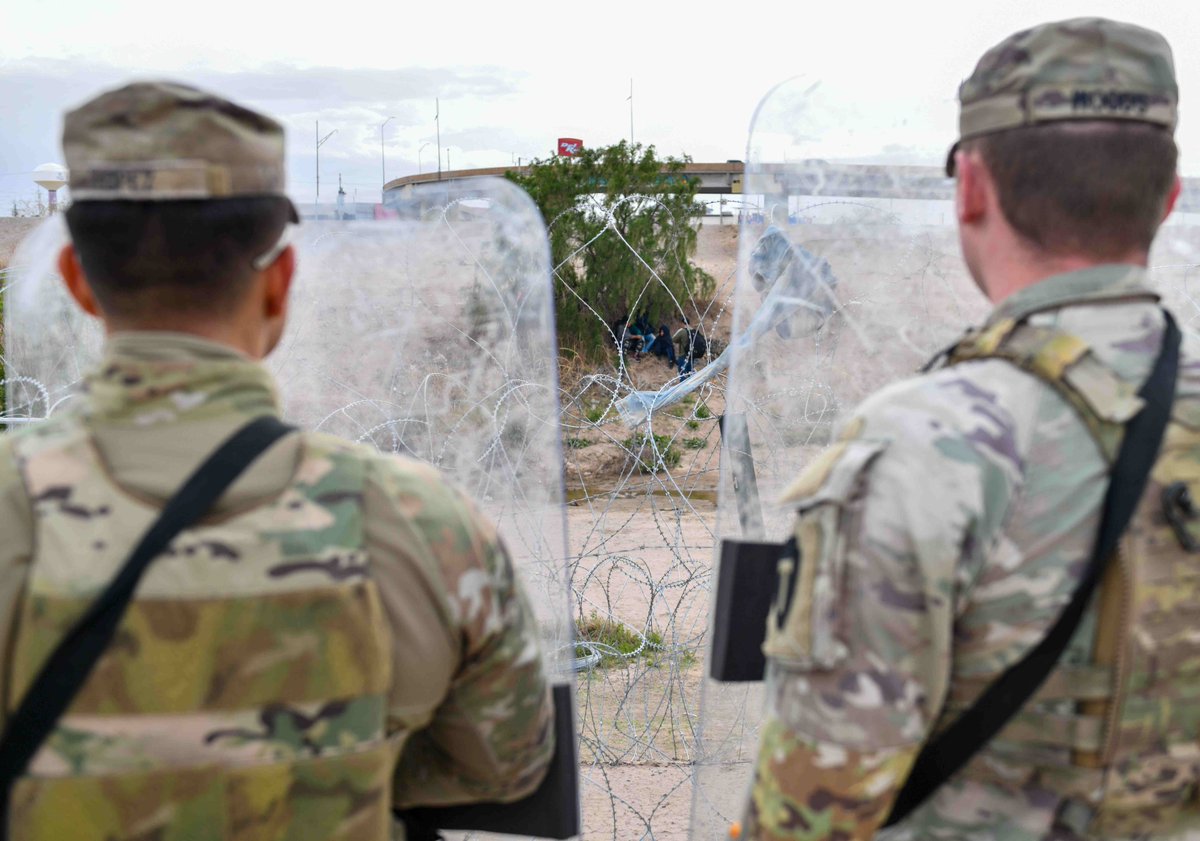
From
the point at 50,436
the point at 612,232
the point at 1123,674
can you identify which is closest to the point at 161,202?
the point at 50,436

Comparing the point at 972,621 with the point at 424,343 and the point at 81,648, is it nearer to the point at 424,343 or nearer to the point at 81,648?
the point at 81,648

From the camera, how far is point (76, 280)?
1263 millimetres

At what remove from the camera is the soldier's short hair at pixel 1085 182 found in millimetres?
1261

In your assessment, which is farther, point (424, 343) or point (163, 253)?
point (424, 343)

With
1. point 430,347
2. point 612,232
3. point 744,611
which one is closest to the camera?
point 744,611

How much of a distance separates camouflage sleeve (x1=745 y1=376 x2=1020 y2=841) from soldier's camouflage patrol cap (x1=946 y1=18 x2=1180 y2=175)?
13.7 inches

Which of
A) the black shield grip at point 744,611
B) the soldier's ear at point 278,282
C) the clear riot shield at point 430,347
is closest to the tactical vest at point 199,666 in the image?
the soldier's ear at point 278,282

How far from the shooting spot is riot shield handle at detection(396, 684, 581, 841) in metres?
1.44

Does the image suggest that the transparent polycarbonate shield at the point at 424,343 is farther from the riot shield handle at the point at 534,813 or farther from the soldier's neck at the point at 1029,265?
the soldier's neck at the point at 1029,265

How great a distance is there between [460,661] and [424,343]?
1.57m

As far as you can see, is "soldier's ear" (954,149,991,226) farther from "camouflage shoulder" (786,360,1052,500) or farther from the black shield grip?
the black shield grip

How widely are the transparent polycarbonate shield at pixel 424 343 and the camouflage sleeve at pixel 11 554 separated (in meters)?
1.46

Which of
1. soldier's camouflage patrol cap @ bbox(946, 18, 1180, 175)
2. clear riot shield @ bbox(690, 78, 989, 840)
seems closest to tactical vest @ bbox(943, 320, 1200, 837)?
soldier's camouflage patrol cap @ bbox(946, 18, 1180, 175)

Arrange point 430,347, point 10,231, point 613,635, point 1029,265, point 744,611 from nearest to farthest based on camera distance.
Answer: point 1029,265 < point 744,611 < point 430,347 < point 613,635 < point 10,231
